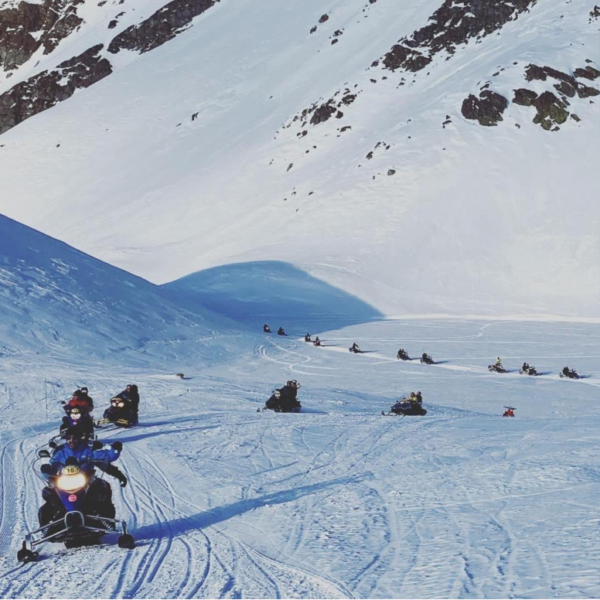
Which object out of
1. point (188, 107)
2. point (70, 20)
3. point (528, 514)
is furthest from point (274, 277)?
point (70, 20)

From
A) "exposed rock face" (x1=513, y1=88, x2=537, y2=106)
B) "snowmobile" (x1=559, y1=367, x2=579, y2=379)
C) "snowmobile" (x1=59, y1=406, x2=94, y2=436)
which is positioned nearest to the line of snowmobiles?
"snowmobile" (x1=59, y1=406, x2=94, y2=436)

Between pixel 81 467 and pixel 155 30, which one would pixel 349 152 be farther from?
pixel 81 467

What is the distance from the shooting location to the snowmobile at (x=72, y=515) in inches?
287

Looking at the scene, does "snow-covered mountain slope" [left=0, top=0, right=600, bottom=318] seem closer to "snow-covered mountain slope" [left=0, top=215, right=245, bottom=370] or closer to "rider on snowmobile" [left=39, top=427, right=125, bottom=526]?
"snow-covered mountain slope" [left=0, top=215, right=245, bottom=370]

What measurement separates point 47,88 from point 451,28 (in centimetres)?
6692

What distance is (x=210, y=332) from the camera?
1416 inches

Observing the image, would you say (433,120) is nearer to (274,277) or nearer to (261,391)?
(274,277)

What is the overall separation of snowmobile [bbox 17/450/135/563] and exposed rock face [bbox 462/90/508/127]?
75008 millimetres

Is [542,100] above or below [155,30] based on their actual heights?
below

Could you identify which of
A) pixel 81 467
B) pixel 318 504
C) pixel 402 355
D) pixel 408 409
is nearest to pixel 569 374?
pixel 402 355

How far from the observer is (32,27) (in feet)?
509

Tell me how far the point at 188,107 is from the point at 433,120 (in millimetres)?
46692

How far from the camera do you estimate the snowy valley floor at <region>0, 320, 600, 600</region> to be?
6559mm

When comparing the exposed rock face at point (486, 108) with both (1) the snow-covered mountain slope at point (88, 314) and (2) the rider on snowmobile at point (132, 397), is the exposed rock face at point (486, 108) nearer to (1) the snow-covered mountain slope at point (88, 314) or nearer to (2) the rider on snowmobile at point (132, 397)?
(1) the snow-covered mountain slope at point (88, 314)
